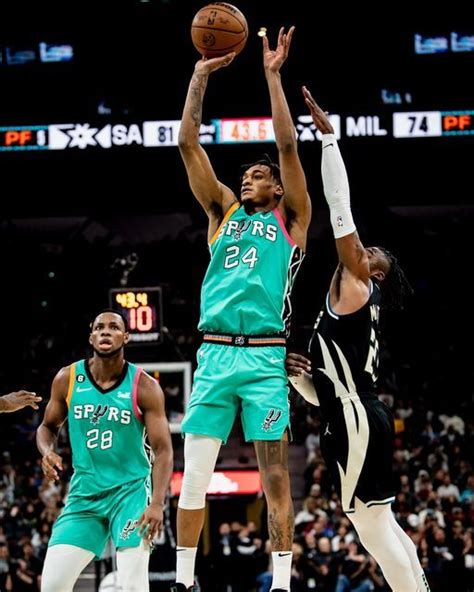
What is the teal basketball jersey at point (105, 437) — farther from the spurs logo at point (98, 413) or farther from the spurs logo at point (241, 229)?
the spurs logo at point (241, 229)

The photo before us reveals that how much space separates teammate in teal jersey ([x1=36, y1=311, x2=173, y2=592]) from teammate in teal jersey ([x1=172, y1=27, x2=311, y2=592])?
0.42 metres

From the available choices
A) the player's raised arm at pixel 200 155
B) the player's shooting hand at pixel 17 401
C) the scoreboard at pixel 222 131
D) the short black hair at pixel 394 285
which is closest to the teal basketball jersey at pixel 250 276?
the player's raised arm at pixel 200 155

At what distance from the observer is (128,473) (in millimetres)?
6168

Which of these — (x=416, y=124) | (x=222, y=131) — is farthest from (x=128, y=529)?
(x=416, y=124)

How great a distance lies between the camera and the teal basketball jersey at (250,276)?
579cm

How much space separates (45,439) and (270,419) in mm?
1425

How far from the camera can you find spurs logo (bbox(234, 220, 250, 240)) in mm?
5941

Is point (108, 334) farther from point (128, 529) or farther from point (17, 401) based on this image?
point (128, 529)

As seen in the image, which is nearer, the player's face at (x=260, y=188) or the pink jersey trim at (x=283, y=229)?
the pink jersey trim at (x=283, y=229)

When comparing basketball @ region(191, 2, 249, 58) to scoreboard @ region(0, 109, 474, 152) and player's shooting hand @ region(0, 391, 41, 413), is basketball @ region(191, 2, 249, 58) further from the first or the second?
scoreboard @ region(0, 109, 474, 152)

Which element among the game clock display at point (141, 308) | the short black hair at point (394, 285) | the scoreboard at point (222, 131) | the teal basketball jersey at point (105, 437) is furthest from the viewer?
the scoreboard at point (222, 131)

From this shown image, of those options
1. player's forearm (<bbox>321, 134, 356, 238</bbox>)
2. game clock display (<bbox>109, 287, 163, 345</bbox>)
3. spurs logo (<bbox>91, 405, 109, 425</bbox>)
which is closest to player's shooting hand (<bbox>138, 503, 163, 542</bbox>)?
spurs logo (<bbox>91, 405, 109, 425</bbox>)

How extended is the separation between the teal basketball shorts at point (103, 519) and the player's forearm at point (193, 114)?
6.54ft

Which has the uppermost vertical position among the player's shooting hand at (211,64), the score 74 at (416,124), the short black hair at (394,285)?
the score 74 at (416,124)
